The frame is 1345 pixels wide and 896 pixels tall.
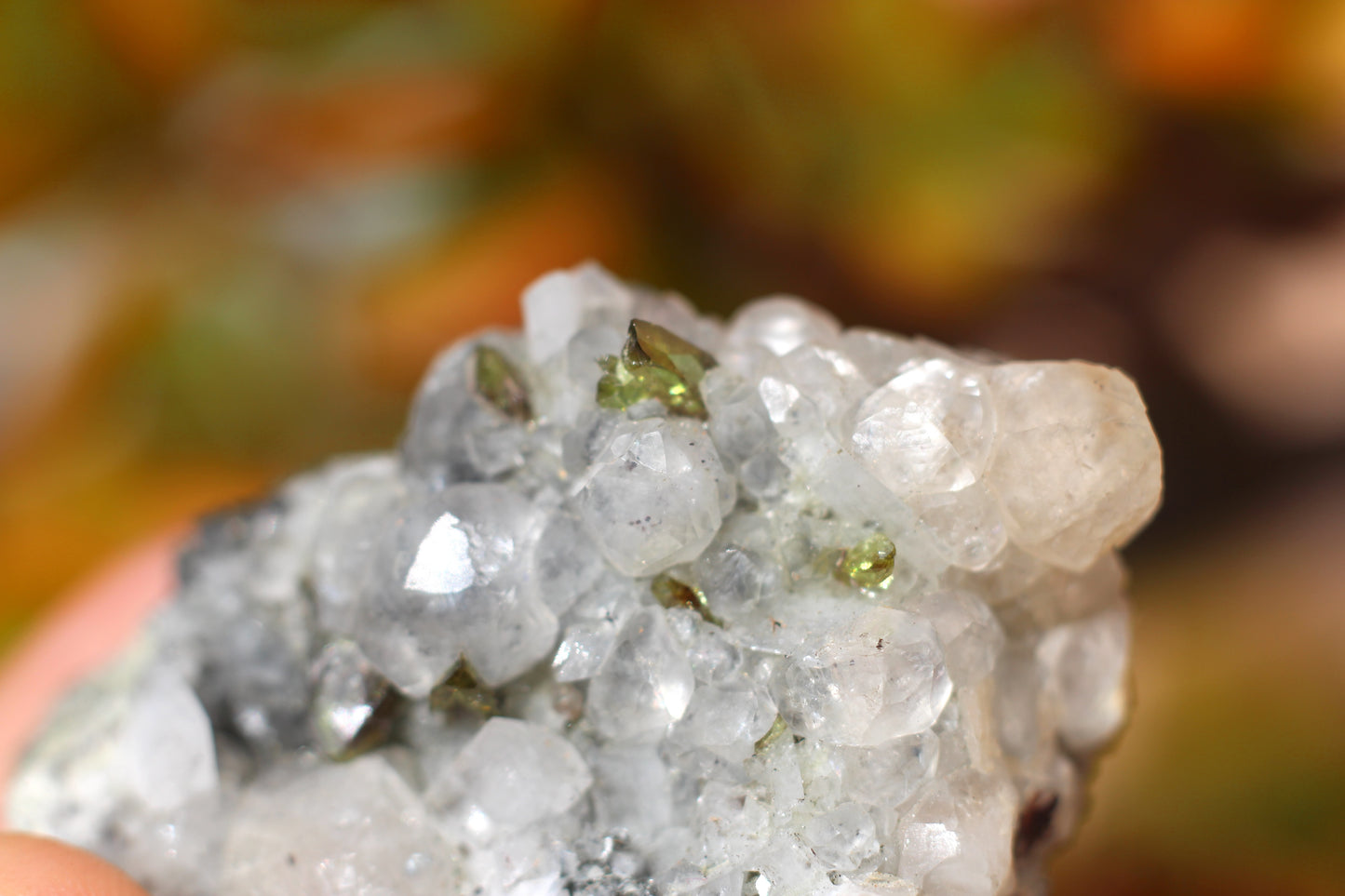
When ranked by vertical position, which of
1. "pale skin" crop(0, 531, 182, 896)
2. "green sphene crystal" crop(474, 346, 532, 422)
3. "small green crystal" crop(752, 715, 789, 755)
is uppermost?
"green sphene crystal" crop(474, 346, 532, 422)

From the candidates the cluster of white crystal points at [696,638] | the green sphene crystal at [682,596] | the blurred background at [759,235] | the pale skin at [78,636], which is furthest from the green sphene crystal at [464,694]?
the blurred background at [759,235]

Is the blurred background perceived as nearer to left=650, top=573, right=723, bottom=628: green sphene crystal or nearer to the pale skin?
the pale skin

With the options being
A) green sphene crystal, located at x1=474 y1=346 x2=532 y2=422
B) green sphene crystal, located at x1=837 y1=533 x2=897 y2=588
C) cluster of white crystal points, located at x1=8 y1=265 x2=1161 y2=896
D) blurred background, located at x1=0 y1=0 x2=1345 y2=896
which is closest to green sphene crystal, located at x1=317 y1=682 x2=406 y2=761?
cluster of white crystal points, located at x1=8 y1=265 x2=1161 y2=896

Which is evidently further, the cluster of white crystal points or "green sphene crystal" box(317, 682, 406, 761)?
"green sphene crystal" box(317, 682, 406, 761)

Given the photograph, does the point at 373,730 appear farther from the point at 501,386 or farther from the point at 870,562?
the point at 870,562

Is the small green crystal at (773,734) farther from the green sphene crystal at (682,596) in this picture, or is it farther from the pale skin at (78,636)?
the pale skin at (78,636)

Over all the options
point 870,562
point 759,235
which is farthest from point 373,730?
point 759,235
